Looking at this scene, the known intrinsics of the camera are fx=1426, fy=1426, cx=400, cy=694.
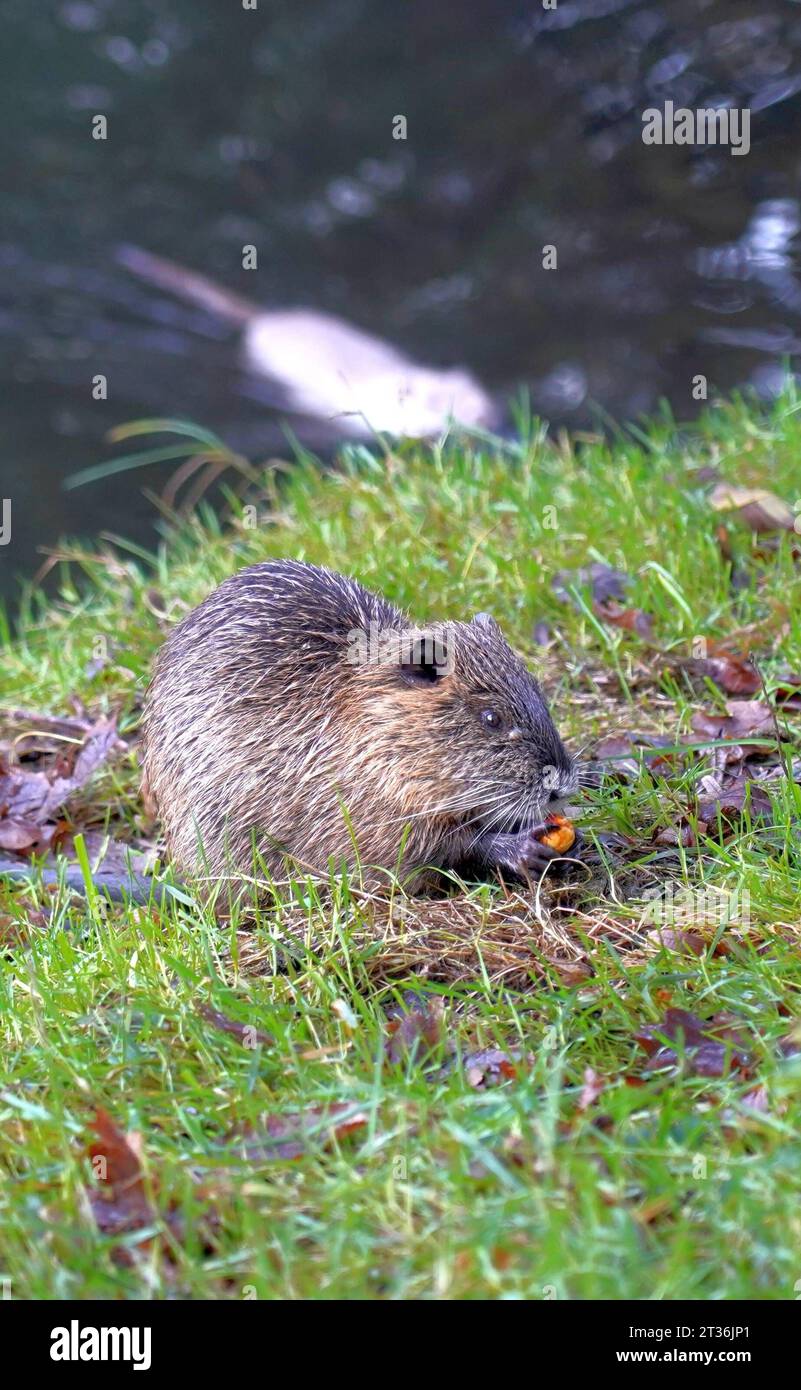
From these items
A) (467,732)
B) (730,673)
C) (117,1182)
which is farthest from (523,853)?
(117,1182)

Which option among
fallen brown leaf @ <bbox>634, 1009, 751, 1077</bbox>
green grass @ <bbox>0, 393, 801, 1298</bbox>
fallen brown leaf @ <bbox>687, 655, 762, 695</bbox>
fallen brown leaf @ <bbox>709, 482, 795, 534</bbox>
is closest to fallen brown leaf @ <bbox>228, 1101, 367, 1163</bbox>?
green grass @ <bbox>0, 393, 801, 1298</bbox>

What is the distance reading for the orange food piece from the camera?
395 centimetres

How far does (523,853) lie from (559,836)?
12 centimetres

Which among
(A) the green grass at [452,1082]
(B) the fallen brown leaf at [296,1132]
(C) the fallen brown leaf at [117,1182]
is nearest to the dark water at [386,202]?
(A) the green grass at [452,1082]

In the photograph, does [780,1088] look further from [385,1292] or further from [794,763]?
[794,763]

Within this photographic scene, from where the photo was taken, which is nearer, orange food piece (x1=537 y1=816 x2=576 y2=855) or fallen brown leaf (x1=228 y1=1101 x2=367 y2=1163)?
fallen brown leaf (x1=228 y1=1101 x2=367 y2=1163)

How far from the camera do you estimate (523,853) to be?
13.1 ft

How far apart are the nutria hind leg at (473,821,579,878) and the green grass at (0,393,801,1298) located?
0.37 ft

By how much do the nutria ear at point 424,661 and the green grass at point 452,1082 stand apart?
2.02 feet

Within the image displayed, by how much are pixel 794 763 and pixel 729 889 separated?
0.77 m

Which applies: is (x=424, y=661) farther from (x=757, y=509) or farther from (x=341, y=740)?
(x=757, y=509)

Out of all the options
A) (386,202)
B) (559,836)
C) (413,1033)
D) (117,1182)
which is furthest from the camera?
(386,202)

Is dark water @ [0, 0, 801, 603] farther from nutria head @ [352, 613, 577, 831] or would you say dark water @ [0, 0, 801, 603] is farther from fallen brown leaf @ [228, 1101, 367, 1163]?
fallen brown leaf @ [228, 1101, 367, 1163]

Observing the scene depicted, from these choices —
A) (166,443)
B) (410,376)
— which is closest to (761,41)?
(410,376)
